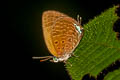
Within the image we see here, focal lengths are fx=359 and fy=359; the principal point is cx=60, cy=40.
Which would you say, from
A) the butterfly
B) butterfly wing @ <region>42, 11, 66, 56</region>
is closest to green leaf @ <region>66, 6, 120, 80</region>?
the butterfly

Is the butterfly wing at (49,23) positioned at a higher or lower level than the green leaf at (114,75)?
higher

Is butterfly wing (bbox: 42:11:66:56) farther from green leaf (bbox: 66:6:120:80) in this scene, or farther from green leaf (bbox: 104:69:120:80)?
green leaf (bbox: 104:69:120:80)

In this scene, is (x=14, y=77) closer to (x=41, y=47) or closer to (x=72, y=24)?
(x=41, y=47)

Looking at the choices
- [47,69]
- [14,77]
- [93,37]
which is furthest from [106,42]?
[14,77]

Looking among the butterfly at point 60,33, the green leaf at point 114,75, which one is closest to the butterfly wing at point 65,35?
the butterfly at point 60,33

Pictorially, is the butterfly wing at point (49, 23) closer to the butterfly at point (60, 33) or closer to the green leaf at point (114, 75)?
the butterfly at point (60, 33)

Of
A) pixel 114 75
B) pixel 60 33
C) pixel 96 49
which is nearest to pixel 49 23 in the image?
pixel 60 33
